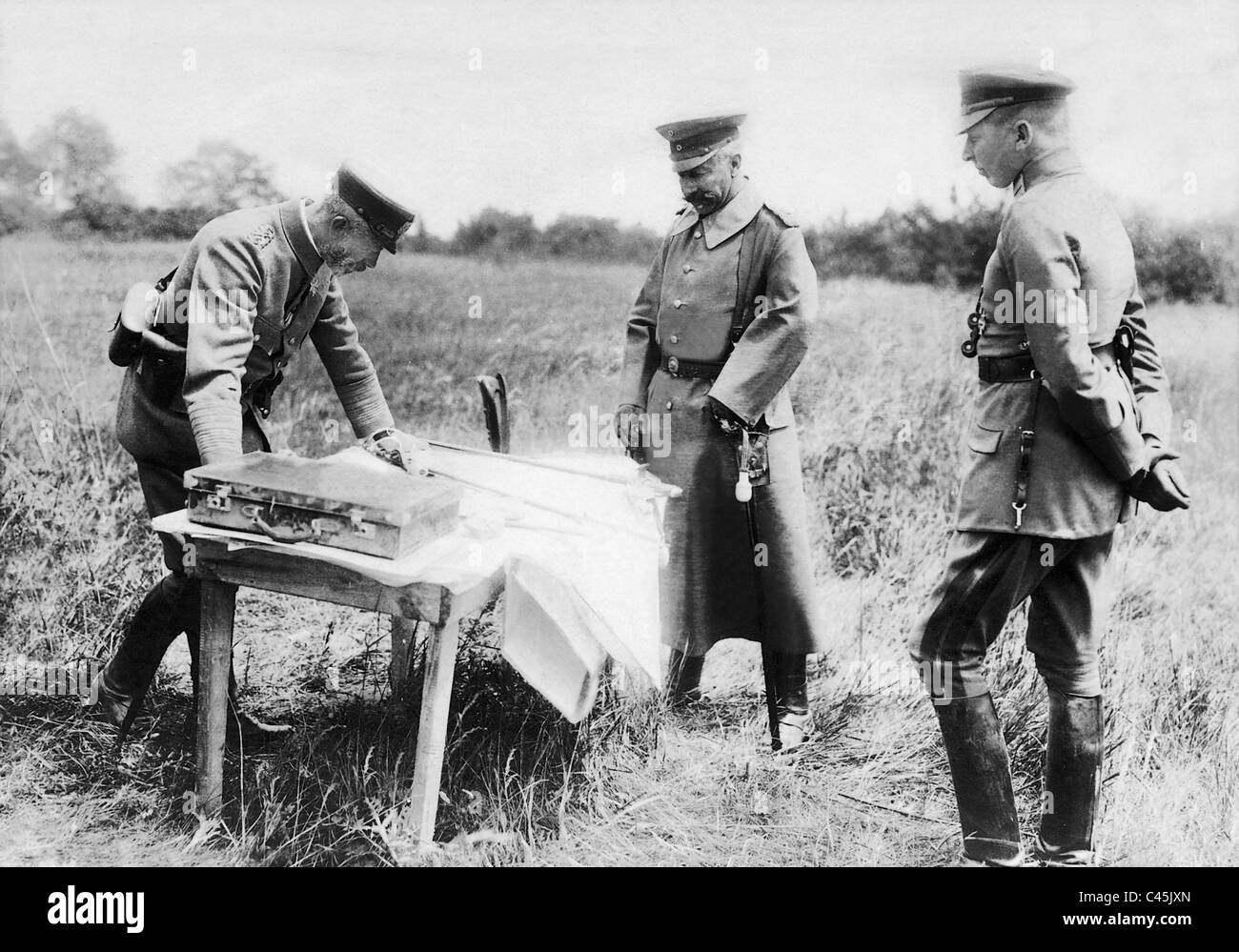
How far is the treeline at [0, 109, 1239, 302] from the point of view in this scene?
571 cm

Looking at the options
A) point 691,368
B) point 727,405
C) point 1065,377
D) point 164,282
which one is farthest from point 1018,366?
point 164,282

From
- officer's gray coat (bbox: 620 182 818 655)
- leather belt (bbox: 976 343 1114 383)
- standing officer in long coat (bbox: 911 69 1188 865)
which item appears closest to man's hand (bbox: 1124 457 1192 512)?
standing officer in long coat (bbox: 911 69 1188 865)

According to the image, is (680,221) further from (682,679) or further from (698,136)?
(682,679)

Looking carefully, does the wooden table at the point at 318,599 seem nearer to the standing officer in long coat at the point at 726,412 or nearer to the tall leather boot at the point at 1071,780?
the standing officer in long coat at the point at 726,412

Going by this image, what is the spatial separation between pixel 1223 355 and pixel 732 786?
18.6 ft

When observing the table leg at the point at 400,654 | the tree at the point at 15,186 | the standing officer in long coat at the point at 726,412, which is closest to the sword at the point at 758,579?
the standing officer in long coat at the point at 726,412

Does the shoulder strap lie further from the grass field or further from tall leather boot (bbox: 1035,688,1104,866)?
tall leather boot (bbox: 1035,688,1104,866)

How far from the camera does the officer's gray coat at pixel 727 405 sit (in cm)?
364

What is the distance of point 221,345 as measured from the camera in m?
2.91

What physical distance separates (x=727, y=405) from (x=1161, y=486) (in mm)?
1407

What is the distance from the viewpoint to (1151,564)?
4922 millimetres
